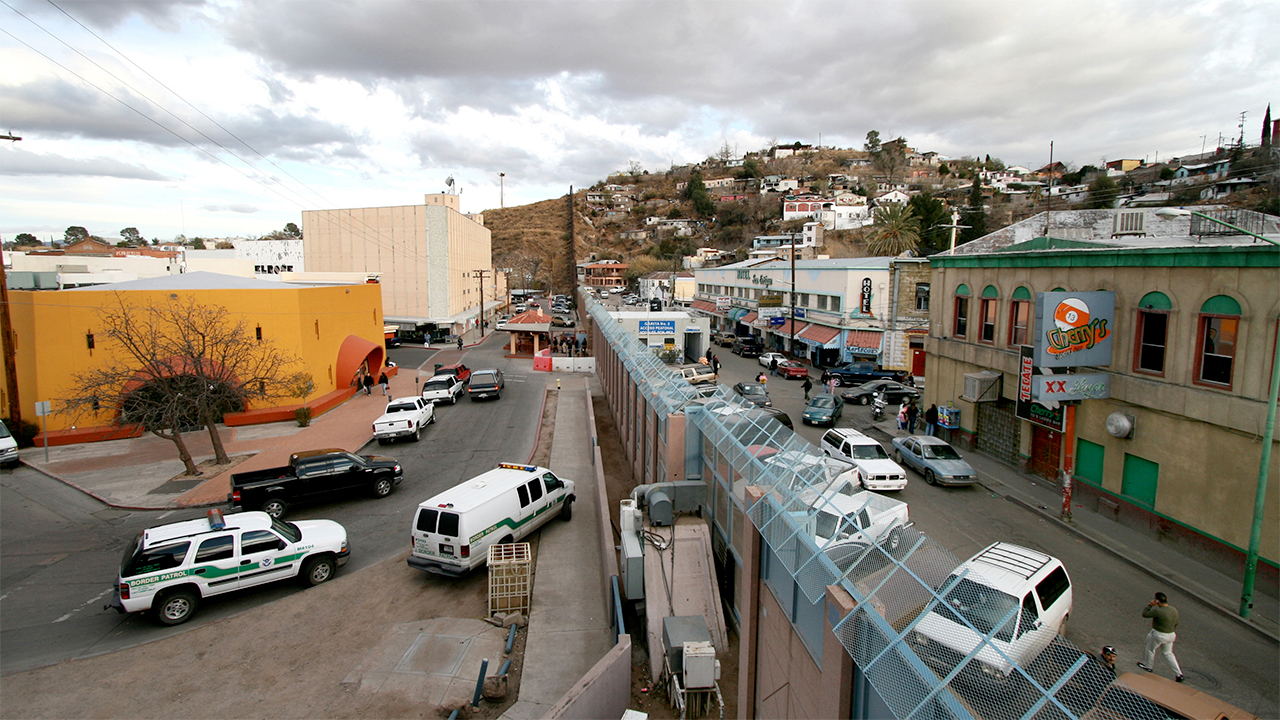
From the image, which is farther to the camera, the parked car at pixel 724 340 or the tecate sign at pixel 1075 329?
the parked car at pixel 724 340

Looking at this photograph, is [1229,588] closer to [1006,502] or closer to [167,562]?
[1006,502]

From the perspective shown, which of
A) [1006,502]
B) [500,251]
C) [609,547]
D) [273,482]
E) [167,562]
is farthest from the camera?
[500,251]

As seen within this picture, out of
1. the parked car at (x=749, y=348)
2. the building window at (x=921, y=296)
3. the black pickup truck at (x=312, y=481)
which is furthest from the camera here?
the parked car at (x=749, y=348)

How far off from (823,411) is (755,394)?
3855 millimetres

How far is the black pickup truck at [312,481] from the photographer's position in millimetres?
15828

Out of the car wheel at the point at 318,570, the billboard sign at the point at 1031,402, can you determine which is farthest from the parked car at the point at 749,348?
the car wheel at the point at 318,570

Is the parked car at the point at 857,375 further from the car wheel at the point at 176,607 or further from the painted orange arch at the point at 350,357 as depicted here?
the car wheel at the point at 176,607

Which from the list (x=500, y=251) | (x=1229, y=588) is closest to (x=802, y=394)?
(x=1229, y=588)

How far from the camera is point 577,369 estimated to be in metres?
42.0

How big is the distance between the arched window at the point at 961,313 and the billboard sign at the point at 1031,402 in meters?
5.00

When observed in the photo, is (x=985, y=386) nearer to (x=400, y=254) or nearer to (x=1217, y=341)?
(x=1217, y=341)

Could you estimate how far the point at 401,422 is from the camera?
2331cm

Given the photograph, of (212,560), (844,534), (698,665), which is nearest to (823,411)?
(698,665)

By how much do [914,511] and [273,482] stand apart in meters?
16.5
